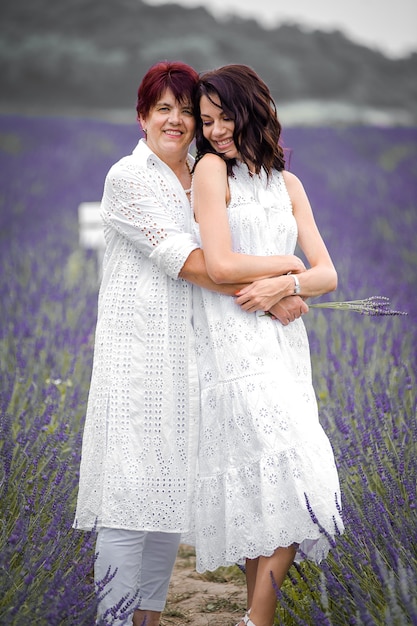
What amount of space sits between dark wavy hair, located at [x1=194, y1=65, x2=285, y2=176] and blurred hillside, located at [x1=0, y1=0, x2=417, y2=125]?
7886mm

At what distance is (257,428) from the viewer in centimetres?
191

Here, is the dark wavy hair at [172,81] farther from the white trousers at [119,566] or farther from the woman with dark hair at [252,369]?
the white trousers at [119,566]

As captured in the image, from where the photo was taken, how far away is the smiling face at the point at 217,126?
200 centimetres

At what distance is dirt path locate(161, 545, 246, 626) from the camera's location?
2504mm

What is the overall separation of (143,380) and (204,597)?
99 cm

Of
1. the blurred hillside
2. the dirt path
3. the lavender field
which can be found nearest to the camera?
the lavender field

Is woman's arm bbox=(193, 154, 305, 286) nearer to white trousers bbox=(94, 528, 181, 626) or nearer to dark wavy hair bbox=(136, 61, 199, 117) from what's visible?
dark wavy hair bbox=(136, 61, 199, 117)

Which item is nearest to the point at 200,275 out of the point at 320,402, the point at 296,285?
the point at 296,285

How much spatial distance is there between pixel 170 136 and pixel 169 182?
11 centimetres

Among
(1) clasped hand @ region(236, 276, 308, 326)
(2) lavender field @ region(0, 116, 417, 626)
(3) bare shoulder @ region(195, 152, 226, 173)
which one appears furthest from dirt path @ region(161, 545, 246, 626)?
A: (3) bare shoulder @ region(195, 152, 226, 173)

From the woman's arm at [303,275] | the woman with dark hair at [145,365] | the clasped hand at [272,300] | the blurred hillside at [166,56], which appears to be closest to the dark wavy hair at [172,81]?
the woman with dark hair at [145,365]

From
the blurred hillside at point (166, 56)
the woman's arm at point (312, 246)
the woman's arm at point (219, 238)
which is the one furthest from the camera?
the blurred hillside at point (166, 56)

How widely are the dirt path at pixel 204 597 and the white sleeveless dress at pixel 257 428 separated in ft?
1.94

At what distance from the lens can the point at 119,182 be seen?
6.75 ft
